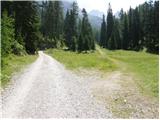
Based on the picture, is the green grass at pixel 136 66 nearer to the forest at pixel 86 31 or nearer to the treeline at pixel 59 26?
the forest at pixel 86 31

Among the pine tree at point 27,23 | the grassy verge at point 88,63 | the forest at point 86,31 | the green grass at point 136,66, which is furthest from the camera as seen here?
the forest at point 86,31

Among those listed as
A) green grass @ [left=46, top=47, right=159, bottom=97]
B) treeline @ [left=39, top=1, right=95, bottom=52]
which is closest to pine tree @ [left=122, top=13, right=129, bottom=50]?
treeline @ [left=39, top=1, right=95, bottom=52]

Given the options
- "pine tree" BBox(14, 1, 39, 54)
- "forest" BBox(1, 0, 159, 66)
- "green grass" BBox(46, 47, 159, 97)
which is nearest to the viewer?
"green grass" BBox(46, 47, 159, 97)

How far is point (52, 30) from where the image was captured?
10550cm

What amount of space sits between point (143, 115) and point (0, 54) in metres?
12.0

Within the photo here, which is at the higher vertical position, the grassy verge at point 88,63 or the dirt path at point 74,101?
the dirt path at point 74,101

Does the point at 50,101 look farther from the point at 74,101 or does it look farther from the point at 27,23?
the point at 27,23

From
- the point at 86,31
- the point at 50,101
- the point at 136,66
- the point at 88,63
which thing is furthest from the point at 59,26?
the point at 50,101

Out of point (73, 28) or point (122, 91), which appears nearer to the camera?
point (122, 91)

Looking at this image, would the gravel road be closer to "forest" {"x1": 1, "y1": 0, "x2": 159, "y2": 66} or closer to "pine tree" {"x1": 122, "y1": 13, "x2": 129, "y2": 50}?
"forest" {"x1": 1, "y1": 0, "x2": 159, "y2": 66}

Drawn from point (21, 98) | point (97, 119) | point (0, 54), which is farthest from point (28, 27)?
point (97, 119)

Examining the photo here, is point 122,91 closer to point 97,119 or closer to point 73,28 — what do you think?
point 97,119

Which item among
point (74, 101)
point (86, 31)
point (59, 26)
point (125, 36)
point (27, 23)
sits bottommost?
Result: point (74, 101)

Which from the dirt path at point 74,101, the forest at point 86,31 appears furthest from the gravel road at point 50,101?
the forest at point 86,31
